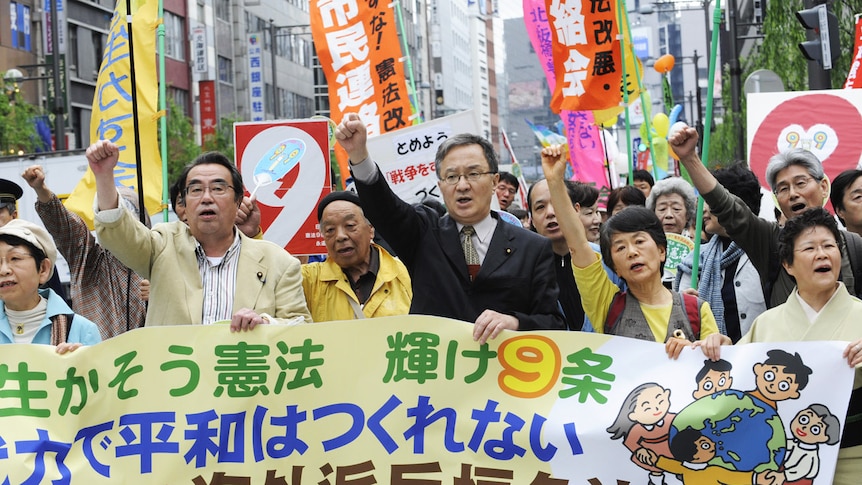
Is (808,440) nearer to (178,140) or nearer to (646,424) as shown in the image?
(646,424)

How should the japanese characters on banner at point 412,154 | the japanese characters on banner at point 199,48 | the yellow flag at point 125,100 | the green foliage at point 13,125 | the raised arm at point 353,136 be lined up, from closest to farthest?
the raised arm at point 353,136
the yellow flag at point 125,100
the japanese characters on banner at point 412,154
the green foliage at point 13,125
the japanese characters on banner at point 199,48

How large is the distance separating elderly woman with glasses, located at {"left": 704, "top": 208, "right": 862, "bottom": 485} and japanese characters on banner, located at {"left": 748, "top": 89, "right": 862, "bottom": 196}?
3499 mm

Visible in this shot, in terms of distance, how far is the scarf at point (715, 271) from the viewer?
514cm

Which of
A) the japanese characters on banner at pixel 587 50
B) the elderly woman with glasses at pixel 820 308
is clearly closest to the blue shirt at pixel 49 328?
the elderly woman with glasses at pixel 820 308

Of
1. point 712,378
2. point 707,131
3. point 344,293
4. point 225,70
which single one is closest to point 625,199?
point 707,131

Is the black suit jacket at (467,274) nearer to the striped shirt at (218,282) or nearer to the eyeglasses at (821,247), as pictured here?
the striped shirt at (218,282)

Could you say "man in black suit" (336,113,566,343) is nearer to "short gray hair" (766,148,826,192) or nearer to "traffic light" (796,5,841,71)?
"short gray hair" (766,148,826,192)

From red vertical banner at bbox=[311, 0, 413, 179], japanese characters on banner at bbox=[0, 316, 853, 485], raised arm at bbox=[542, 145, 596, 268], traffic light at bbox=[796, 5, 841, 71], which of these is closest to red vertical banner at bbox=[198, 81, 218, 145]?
red vertical banner at bbox=[311, 0, 413, 179]

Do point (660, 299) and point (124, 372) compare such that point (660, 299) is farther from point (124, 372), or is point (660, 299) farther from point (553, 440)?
point (124, 372)

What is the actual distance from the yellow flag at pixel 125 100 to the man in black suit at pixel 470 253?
3446 mm

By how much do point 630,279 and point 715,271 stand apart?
1.15 metres

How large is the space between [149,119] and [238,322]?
344cm

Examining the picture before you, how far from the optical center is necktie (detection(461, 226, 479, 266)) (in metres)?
4.22

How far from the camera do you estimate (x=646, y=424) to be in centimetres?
385
